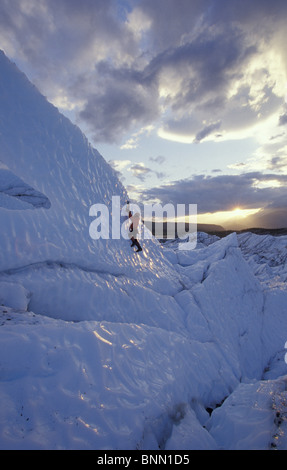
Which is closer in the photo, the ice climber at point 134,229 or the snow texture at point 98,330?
the snow texture at point 98,330

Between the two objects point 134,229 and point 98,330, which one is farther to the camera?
point 134,229

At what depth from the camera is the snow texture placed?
11.8ft

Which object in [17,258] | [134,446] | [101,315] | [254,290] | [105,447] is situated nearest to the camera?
[105,447]

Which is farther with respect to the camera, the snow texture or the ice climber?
the ice climber

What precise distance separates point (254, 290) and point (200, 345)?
747 centimetres

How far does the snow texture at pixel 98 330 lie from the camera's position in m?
3.58

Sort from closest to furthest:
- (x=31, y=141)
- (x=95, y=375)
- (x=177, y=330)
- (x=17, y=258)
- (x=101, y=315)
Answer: (x=95, y=375) → (x=17, y=258) → (x=101, y=315) → (x=31, y=141) → (x=177, y=330)

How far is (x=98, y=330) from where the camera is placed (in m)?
5.16

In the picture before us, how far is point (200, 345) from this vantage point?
8.02 metres

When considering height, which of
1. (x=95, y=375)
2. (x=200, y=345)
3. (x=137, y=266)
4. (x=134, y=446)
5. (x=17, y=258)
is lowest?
(x=200, y=345)

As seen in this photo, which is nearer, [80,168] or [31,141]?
[31,141]

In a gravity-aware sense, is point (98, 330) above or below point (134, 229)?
below

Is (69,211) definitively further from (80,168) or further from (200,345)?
(200,345)
